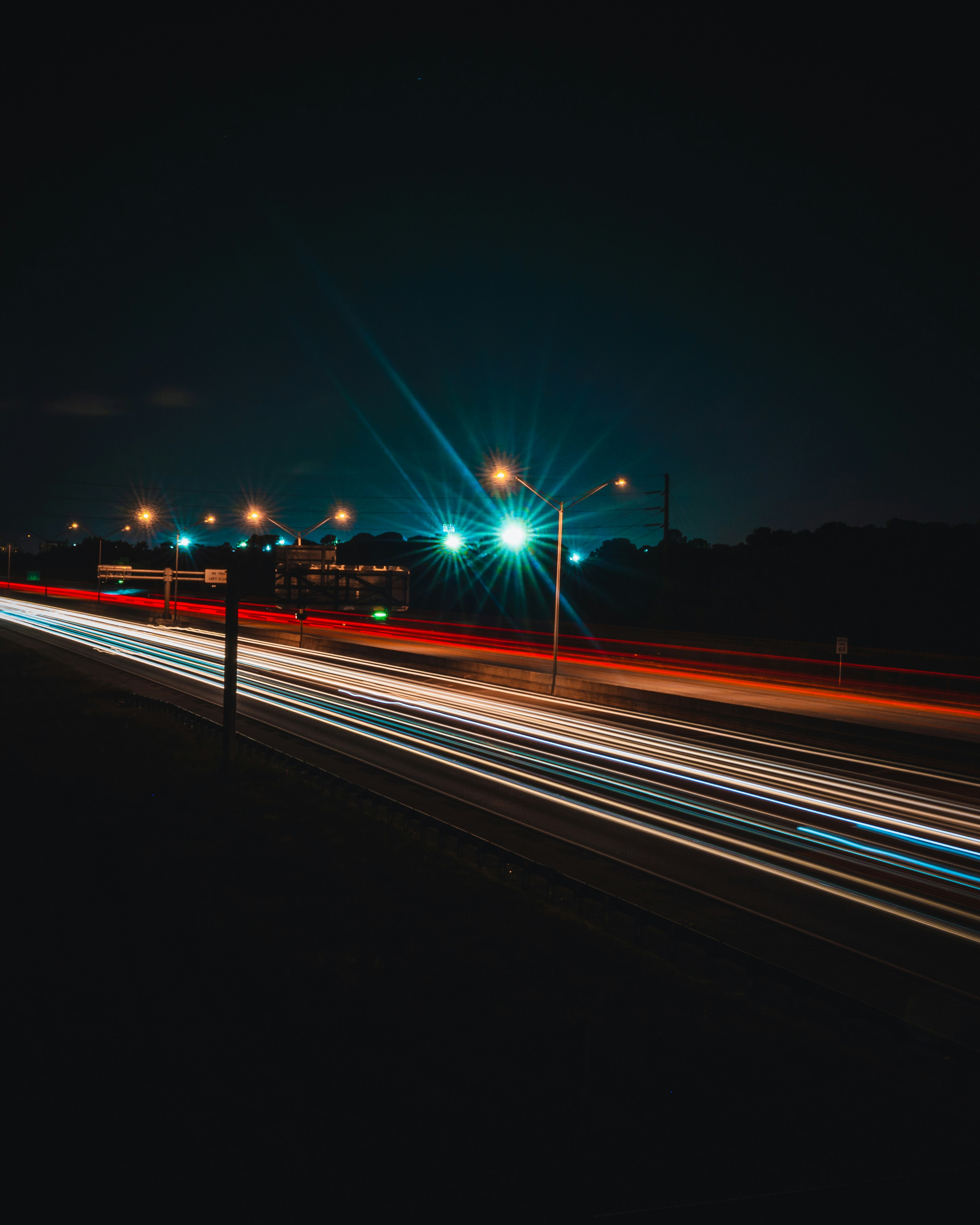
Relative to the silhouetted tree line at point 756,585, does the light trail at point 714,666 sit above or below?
below

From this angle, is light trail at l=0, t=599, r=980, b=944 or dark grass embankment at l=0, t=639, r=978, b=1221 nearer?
dark grass embankment at l=0, t=639, r=978, b=1221

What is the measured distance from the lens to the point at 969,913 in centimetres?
978

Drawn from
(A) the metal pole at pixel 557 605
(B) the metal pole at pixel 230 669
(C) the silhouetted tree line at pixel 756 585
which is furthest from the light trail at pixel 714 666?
(B) the metal pole at pixel 230 669

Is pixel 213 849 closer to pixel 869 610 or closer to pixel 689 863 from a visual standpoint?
pixel 689 863

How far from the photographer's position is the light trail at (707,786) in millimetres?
11281

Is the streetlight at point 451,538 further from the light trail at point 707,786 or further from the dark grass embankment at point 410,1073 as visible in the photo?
the dark grass embankment at point 410,1073

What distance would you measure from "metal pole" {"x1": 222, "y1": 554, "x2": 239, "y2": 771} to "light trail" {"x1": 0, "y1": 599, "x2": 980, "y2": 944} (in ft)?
Answer: 14.5

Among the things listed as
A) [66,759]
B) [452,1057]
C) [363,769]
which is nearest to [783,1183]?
[452,1057]

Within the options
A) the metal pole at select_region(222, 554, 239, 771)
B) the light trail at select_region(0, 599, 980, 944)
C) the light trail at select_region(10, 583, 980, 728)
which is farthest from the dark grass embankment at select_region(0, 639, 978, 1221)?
the light trail at select_region(10, 583, 980, 728)

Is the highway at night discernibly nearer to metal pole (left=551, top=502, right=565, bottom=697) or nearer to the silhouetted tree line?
metal pole (left=551, top=502, right=565, bottom=697)

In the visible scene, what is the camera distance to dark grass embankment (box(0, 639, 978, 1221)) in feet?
15.0

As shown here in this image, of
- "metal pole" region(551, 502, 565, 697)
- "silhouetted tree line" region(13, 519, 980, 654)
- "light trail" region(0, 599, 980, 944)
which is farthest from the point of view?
"silhouetted tree line" region(13, 519, 980, 654)

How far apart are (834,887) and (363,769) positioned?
959 cm

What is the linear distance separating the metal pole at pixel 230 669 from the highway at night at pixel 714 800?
3298mm
